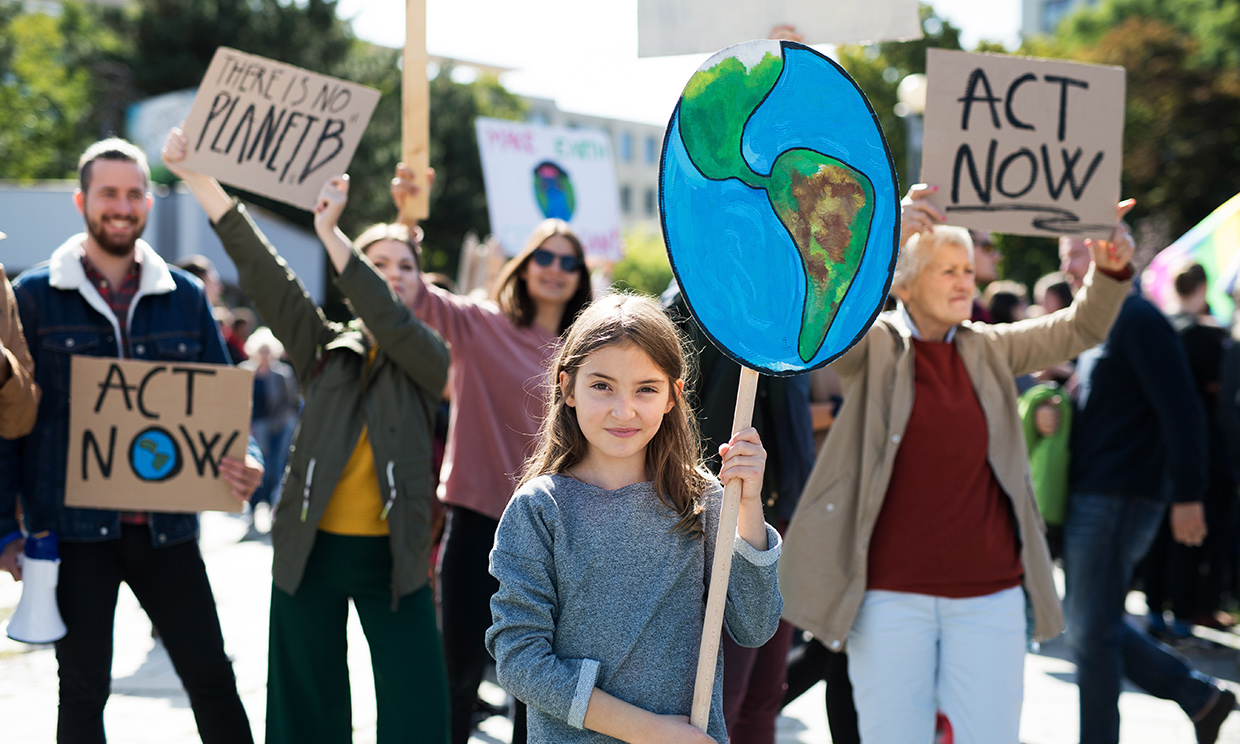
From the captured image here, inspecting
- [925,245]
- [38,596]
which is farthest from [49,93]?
[925,245]

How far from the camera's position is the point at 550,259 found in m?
4.18

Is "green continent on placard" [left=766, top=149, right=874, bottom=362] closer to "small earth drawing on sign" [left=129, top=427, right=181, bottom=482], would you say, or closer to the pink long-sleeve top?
the pink long-sleeve top

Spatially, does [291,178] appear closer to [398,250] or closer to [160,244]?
[398,250]

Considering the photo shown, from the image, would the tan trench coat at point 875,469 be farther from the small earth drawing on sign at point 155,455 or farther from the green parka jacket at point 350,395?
the small earth drawing on sign at point 155,455

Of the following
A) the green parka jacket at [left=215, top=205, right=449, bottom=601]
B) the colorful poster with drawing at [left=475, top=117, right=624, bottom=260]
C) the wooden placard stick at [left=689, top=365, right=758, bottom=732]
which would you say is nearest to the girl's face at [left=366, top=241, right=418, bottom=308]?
the green parka jacket at [left=215, top=205, right=449, bottom=601]

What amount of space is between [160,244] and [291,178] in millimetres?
21978

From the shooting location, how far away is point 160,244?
2386 centimetres

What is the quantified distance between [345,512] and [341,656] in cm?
45

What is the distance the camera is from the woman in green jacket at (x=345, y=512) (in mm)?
3410

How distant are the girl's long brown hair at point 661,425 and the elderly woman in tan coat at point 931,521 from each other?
111 centimetres

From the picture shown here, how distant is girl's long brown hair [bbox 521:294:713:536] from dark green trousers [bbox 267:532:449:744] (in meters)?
1.34

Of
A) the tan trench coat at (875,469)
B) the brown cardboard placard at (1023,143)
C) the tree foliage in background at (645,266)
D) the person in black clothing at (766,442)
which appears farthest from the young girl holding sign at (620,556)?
the tree foliage in background at (645,266)

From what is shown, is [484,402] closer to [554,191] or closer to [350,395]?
[350,395]

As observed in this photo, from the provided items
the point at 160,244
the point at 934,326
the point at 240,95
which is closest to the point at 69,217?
the point at 160,244
